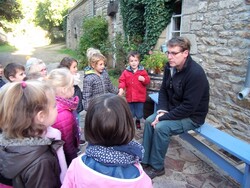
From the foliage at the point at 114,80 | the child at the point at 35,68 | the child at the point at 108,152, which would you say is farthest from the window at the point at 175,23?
the child at the point at 108,152

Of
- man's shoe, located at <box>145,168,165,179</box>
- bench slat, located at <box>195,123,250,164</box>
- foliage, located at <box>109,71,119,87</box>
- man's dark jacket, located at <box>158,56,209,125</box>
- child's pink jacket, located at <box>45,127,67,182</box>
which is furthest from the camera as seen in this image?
foliage, located at <box>109,71,119,87</box>

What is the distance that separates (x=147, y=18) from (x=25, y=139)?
5.24m

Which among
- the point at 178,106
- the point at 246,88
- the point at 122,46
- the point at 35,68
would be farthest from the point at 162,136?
the point at 122,46

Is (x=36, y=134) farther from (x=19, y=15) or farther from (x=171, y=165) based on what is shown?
(x=19, y=15)

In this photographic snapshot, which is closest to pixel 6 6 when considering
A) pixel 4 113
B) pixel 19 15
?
pixel 19 15

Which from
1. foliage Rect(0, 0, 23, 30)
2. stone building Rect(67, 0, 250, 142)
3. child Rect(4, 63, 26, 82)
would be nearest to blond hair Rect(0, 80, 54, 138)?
child Rect(4, 63, 26, 82)

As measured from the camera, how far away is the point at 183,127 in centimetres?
273

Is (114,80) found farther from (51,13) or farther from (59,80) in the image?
(51,13)

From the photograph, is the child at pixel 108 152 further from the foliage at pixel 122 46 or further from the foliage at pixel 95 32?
the foliage at pixel 95 32

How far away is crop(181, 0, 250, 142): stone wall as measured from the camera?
3572 millimetres

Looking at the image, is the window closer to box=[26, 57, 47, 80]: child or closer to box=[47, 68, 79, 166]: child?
box=[26, 57, 47, 80]: child

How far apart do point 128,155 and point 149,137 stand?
1.62 metres

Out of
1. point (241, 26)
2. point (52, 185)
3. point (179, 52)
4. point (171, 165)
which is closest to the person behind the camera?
point (52, 185)

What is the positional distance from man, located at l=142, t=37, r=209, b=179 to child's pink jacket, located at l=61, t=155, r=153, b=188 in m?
Answer: 1.43
